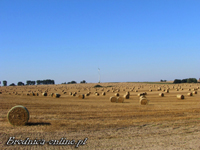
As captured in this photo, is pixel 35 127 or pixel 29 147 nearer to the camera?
pixel 29 147

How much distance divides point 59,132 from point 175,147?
5887 millimetres

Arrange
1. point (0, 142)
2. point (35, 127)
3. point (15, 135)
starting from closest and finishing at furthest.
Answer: point (0, 142) < point (15, 135) < point (35, 127)

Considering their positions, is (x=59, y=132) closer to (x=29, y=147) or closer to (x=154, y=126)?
(x=29, y=147)

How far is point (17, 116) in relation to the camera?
14.3 metres

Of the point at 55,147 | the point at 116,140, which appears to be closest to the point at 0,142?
the point at 55,147

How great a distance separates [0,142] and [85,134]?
401 centimetres

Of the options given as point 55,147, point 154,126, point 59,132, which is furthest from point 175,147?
point 59,132

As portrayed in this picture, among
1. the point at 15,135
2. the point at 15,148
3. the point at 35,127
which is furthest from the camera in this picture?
the point at 35,127

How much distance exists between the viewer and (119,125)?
47.5 ft

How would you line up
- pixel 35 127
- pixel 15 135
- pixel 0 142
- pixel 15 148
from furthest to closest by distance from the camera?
pixel 35 127 < pixel 15 135 < pixel 0 142 < pixel 15 148

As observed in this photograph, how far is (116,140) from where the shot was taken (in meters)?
11.2

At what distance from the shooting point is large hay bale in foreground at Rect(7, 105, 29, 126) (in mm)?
14226

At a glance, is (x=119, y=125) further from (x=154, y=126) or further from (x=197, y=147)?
(x=197, y=147)

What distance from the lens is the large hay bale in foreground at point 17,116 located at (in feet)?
46.7
